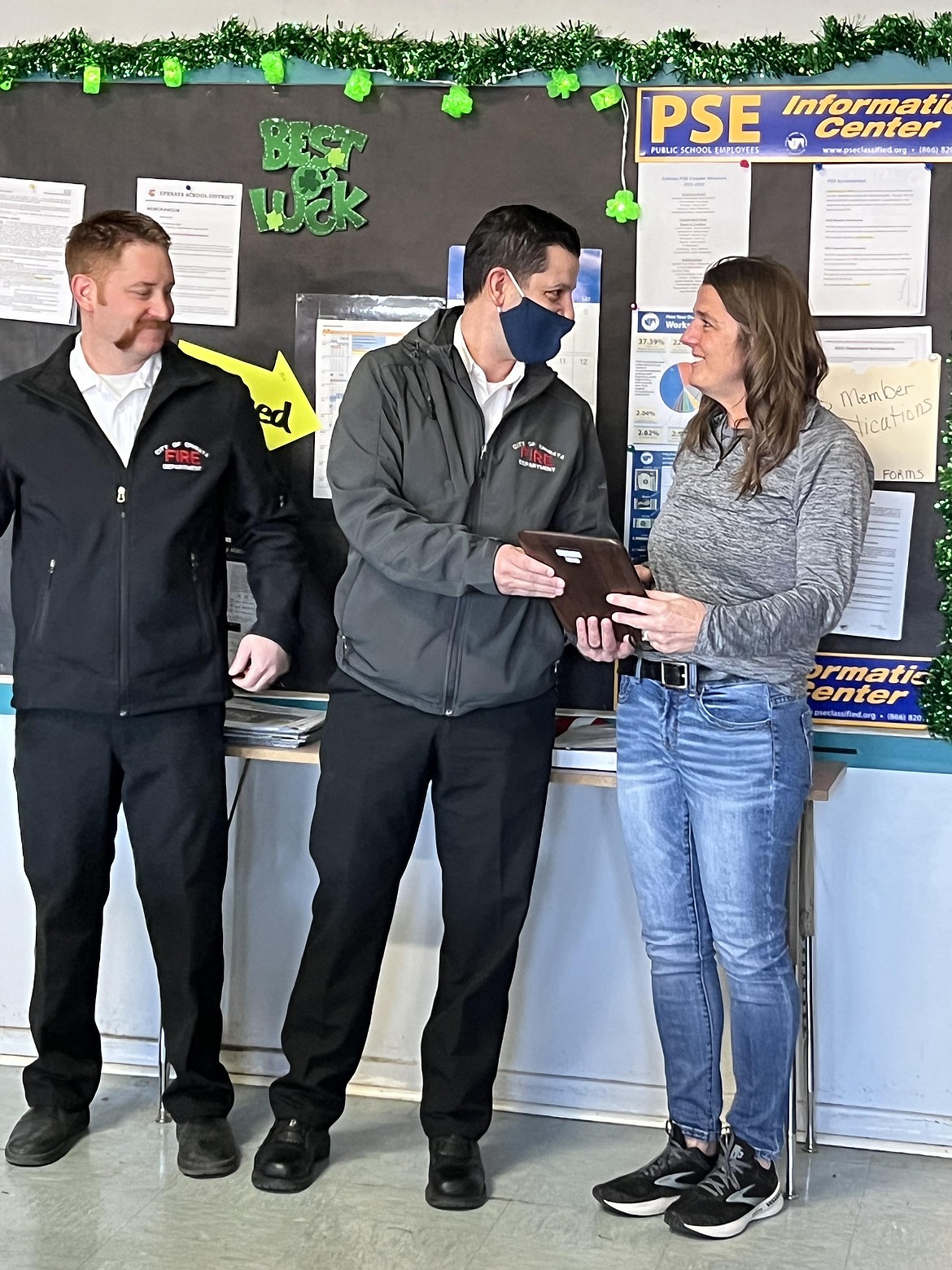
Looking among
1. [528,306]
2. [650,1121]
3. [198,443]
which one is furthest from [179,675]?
[650,1121]

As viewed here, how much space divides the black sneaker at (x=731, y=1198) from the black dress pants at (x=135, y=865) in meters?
0.94

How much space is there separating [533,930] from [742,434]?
4.08ft

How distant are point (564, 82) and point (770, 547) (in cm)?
114

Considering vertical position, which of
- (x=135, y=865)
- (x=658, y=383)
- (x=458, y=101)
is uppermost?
(x=458, y=101)

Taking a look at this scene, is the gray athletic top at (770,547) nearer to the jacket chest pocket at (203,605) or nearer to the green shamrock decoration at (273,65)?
the jacket chest pocket at (203,605)

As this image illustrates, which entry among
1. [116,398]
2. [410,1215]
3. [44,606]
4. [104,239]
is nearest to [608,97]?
[104,239]

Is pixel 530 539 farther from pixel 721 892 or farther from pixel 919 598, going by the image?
pixel 919 598

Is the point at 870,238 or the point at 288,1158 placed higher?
the point at 870,238

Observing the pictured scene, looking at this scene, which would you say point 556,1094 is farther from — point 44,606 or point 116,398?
point 116,398

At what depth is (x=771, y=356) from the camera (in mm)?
2428

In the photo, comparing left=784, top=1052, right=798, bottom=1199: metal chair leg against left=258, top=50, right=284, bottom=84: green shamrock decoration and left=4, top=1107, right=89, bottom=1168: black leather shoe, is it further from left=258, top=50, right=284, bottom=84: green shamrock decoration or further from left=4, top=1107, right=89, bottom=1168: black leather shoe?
left=258, top=50, right=284, bottom=84: green shamrock decoration

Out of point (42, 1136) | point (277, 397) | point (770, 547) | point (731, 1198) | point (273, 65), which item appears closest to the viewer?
point (770, 547)

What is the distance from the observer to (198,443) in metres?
2.74

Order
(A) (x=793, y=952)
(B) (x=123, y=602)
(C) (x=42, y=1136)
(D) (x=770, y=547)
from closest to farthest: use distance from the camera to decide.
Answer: (D) (x=770, y=547) < (B) (x=123, y=602) < (C) (x=42, y=1136) < (A) (x=793, y=952)
